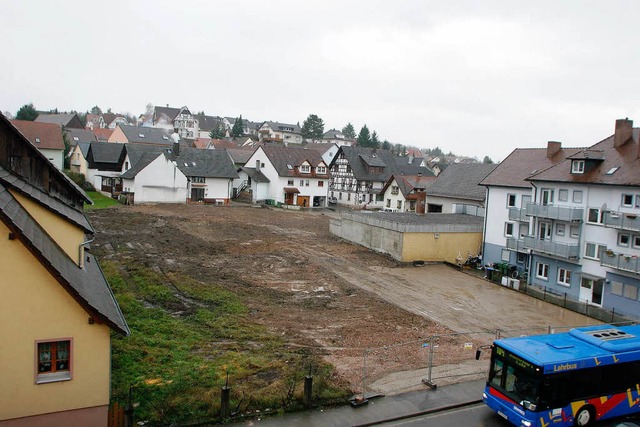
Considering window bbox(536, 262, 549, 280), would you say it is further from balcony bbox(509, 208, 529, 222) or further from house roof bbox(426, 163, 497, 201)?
house roof bbox(426, 163, 497, 201)

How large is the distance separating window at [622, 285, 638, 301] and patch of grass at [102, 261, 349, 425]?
19.0m

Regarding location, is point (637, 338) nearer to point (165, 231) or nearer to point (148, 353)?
point (148, 353)

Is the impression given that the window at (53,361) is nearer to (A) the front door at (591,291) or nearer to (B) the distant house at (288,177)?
(A) the front door at (591,291)

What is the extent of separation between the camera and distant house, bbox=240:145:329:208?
70875 mm

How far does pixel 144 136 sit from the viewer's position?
9206 centimetres

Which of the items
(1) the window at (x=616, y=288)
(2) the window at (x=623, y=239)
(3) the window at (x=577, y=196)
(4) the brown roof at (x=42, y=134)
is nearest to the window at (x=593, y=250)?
(2) the window at (x=623, y=239)

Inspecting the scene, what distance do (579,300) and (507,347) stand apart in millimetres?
19306

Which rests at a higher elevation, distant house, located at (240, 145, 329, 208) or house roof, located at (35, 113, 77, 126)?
house roof, located at (35, 113, 77, 126)

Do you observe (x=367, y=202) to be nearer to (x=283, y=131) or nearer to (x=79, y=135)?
(x=79, y=135)

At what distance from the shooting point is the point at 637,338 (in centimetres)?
1531

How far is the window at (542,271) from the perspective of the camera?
107 feet

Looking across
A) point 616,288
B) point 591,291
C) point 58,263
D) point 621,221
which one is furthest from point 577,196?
point 58,263

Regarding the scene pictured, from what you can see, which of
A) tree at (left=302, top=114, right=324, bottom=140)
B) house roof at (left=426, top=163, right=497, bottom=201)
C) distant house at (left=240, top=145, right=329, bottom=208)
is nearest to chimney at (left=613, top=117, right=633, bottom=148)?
house roof at (left=426, top=163, right=497, bottom=201)

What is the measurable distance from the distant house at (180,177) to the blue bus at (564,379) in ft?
175
